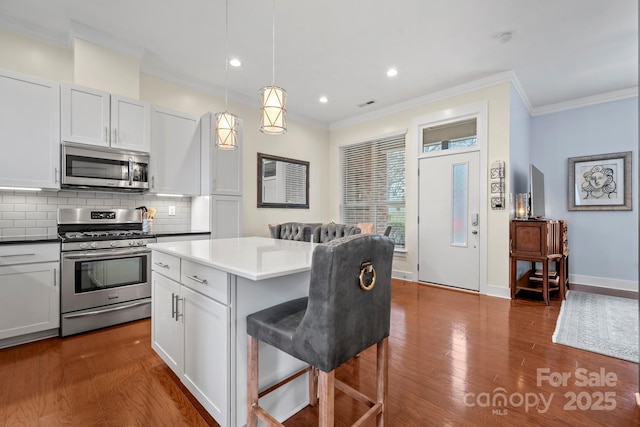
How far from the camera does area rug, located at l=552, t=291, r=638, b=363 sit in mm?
2428

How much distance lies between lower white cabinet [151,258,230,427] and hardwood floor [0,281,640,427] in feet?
0.53

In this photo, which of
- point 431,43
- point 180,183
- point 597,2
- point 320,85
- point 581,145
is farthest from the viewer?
point 581,145

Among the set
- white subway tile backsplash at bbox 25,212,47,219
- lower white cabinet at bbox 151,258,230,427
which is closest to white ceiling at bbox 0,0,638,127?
white subway tile backsplash at bbox 25,212,47,219

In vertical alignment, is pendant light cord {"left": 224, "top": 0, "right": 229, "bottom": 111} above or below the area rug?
above

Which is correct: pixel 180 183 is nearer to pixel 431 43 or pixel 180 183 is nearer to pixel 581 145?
pixel 431 43

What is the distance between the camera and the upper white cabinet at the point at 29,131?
8.41 feet

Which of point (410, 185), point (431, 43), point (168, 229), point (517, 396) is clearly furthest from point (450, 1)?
point (168, 229)

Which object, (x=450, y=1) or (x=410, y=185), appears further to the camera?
(x=410, y=185)

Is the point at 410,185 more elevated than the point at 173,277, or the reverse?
the point at 410,185

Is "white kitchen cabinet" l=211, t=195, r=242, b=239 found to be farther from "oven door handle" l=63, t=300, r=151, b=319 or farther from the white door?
the white door

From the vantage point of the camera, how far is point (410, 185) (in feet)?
15.9

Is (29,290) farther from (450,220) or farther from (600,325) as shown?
(600,325)

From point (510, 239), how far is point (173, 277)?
3.96 m

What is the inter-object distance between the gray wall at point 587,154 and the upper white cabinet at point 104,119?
6075 mm
